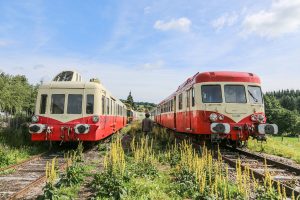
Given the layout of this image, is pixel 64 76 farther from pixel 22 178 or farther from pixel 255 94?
pixel 255 94

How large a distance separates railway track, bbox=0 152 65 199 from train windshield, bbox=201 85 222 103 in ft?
Answer: 18.7

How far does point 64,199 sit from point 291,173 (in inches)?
244

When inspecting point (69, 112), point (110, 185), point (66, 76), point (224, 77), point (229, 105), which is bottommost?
point (110, 185)

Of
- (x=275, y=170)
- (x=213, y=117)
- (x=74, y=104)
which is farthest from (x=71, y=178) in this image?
(x=213, y=117)

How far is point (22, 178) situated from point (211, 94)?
25.1 ft

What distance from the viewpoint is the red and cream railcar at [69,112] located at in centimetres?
1237

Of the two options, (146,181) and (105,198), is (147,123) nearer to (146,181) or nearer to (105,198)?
(146,181)

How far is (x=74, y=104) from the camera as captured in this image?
1301 cm

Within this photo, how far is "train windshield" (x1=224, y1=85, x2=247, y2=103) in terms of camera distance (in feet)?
42.5

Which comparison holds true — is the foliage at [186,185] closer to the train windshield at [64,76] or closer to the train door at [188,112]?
the train door at [188,112]

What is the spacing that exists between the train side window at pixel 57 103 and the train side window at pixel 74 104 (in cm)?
24

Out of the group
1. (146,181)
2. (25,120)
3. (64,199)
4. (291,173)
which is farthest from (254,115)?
(25,120)

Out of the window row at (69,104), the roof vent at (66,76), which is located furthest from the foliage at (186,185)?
the roof vent at (66,76)

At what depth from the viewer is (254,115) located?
1277 cm
